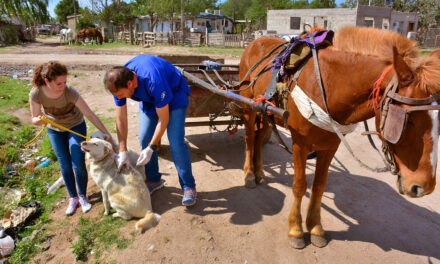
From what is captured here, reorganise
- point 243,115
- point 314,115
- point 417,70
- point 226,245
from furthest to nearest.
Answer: point 243,115 → point 226,245 → point 314,115 → point 417,70

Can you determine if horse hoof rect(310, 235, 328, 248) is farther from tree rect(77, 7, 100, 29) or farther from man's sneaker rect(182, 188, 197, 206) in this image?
tree rect(77, 7, 100, 29)

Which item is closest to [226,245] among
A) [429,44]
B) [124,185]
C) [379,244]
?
[124,185]

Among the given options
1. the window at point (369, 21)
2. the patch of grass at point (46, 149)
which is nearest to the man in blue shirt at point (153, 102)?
the patch of grass at point (46, 149)

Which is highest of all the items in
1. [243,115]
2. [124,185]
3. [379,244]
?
[243,115]

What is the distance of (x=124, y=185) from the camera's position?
10.8 feet

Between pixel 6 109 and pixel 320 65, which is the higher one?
pixel 320 65

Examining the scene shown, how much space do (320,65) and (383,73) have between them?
574 millimetres

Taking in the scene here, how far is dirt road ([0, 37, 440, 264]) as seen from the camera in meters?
3.04

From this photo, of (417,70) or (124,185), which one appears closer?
(417,70)

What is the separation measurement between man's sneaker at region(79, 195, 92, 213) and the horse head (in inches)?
120

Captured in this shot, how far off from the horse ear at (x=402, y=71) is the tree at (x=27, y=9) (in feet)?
110

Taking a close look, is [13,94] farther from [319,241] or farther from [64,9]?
[64,9]

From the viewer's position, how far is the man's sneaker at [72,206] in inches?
142

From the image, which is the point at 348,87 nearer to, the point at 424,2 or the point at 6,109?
the point at 6,109
